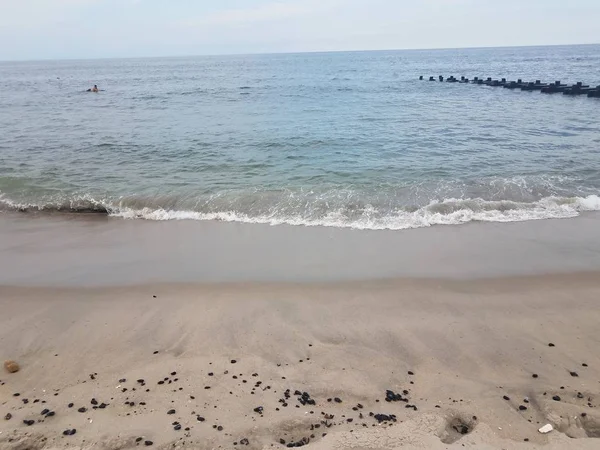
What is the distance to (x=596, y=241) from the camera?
27.2ft

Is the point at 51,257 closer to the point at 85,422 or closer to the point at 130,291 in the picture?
the point at 130,291

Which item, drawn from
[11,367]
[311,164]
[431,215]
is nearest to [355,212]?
[431,215]

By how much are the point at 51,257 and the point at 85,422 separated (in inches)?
204

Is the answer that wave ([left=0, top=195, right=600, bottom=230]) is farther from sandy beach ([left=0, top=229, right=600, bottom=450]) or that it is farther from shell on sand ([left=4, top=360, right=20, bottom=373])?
shell on sand ([left=4, top=360, right=20, bottom=373])

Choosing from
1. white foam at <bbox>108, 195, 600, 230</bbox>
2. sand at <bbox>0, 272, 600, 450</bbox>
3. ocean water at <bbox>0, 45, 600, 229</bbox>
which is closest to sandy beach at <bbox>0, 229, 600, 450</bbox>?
sand at <bbox>0, 272, 600, 450</bbox>

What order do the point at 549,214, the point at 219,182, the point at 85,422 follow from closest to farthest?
the point at 85,422 < the point at 549,214 < the point at 219,182

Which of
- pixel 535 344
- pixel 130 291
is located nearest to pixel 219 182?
pixel 130 291

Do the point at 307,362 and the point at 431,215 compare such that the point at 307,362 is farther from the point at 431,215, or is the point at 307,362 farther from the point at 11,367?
the point at 431,215

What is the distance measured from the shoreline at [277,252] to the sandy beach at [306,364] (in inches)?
14.9

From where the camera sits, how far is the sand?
12.7 ft

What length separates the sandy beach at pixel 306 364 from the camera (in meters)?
3.87

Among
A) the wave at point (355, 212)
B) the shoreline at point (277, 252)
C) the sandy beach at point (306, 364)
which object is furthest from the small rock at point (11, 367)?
the wave at point (355, 212)

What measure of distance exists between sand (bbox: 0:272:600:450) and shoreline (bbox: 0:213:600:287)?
1.29 ft

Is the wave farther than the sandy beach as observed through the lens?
Yes
